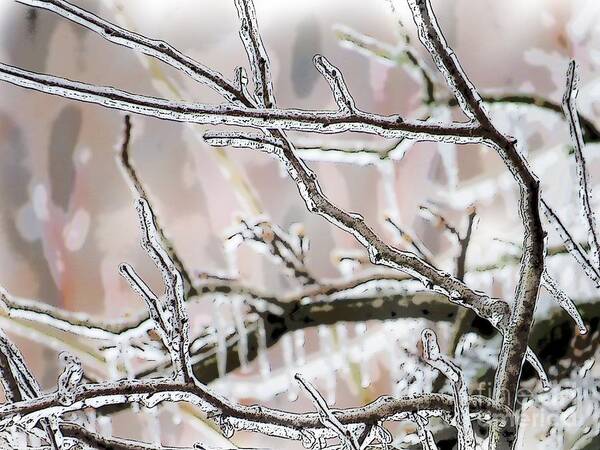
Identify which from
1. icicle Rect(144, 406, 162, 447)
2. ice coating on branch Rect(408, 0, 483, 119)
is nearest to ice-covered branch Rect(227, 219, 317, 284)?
icicle Rect(144, 406, 162, 447)

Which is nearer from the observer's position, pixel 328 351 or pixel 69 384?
pixel 69 384

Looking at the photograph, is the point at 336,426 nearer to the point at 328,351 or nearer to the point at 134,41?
the point at 134,41

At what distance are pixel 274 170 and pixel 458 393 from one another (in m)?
0.60

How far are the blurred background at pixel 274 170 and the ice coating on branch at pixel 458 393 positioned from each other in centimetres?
52

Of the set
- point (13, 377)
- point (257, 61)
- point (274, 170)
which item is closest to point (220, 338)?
point (274, 170)

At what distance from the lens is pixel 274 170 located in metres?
0.95

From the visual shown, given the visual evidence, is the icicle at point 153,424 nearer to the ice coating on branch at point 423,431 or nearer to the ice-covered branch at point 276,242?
the ice-covered branch at point 276,242

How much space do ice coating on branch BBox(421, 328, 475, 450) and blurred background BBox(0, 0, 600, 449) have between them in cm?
52

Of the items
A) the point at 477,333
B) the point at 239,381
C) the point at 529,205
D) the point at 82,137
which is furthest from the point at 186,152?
the point at 529,205

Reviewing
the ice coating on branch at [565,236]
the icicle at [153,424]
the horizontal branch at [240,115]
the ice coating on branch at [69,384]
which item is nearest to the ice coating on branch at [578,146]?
the ice coating on branch at [565,236]

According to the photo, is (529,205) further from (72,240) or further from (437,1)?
(72,240)

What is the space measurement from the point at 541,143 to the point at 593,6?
0.25 meters

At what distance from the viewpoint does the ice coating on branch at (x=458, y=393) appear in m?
0.40

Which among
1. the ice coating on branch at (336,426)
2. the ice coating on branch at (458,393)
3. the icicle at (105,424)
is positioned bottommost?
the icicle at (105,424)
